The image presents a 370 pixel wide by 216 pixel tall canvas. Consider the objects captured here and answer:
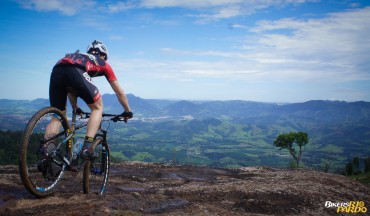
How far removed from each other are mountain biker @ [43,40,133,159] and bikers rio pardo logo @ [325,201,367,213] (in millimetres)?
7688

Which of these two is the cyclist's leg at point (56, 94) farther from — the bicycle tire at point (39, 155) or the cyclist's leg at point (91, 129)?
the cyclist's leg at point (91, 129)

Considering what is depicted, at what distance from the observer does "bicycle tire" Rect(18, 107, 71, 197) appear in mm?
5332

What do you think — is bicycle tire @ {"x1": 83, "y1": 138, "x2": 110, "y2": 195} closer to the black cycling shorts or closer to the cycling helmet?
the black cycling shorts

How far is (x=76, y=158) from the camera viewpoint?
20.9 feet

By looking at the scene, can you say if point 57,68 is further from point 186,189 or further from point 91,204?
point 186,189

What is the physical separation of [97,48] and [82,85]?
1.32 m

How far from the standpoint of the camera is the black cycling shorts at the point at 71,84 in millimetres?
6047

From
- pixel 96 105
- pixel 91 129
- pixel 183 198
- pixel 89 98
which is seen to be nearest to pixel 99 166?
pixel 91 129

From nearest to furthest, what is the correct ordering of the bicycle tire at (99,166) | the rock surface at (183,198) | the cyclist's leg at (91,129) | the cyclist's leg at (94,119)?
the rock surface at (183,198)
the cyclist's leg at (91,129)
the cyclist's leg at (94,119)
the bicycle tire at (99,166)

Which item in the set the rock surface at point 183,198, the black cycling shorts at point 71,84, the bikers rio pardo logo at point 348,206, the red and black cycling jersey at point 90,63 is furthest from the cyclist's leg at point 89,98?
the bikers rio pardo logo at point 348,206

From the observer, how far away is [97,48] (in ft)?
22.7

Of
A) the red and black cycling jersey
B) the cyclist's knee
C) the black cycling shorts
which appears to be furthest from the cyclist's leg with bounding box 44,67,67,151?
the cyclist's knee

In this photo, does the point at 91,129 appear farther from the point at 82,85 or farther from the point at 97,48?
the point at 97,48

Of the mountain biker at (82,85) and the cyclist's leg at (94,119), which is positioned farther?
the cyclist's leg at (94,119)
